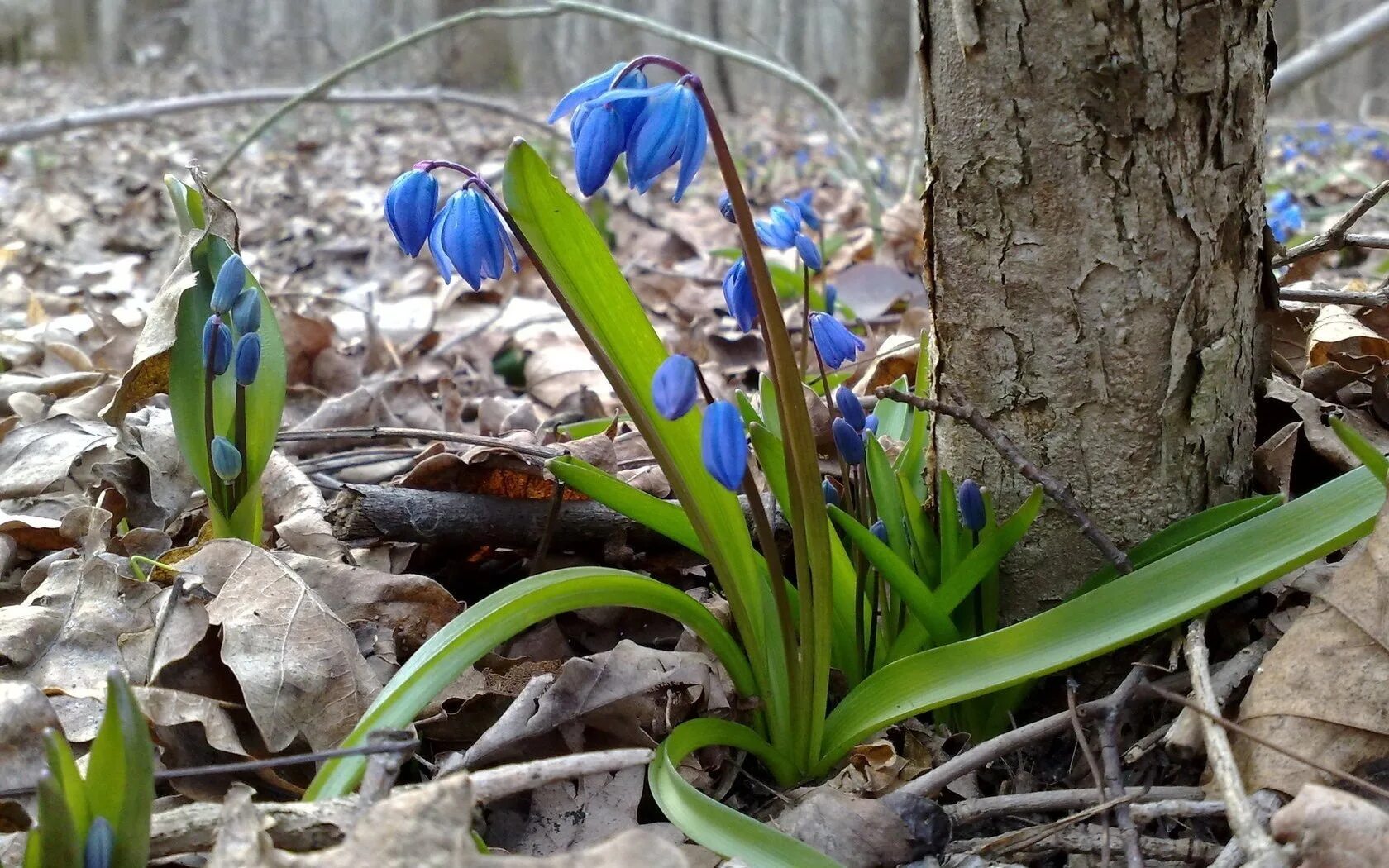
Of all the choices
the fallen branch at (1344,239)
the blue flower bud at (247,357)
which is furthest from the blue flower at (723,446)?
the fallen branch at (1344,239)

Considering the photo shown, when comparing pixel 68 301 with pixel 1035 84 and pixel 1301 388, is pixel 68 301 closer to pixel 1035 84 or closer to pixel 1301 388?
pixel 1035 84

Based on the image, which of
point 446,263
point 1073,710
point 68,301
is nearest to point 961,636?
point 1073,710

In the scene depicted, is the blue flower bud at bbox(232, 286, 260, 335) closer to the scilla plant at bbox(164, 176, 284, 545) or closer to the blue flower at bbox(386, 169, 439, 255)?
the scilla plant at bbox(164, 176, 284, 545)

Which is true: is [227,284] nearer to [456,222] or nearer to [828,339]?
[456,222]

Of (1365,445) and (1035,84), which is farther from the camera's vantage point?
(1035,84)

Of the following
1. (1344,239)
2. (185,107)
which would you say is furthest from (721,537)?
(185,107)

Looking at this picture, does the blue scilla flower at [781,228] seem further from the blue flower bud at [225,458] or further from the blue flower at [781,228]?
the blue flower bud at [225,458]
